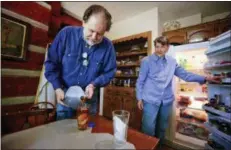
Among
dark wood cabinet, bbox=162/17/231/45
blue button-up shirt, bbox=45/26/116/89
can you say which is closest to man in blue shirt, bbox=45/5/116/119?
blue button-up shirt, bbox=45/26/116/89

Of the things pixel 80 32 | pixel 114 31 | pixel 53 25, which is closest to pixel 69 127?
pixel 80 32

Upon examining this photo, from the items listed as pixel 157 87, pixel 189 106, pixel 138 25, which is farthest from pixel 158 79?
pixel 138 25

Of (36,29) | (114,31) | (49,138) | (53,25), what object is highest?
(114,31)

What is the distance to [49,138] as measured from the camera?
46cm

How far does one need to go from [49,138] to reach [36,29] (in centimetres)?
157

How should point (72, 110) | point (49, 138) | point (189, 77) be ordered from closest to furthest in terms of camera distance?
point (49, 138) < point (72, 110) < point (189, 77)

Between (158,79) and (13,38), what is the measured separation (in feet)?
4.81

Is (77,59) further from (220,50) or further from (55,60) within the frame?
(220,50)

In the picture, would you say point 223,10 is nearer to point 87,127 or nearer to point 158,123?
point 158,123

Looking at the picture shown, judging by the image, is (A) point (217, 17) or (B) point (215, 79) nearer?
(B) point (215, 79)

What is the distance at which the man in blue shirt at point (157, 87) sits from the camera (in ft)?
4.36

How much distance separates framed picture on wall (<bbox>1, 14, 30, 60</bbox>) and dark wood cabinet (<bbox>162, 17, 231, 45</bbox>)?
5.65 feet

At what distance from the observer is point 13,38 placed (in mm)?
1390

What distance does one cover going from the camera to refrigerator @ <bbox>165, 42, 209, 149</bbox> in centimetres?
165
